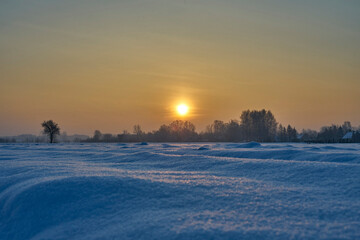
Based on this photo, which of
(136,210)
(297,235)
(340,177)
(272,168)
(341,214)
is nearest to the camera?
(297,235)

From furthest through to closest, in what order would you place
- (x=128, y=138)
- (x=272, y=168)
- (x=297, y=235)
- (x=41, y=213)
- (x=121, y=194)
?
1. (x=128, y=138)
2. (x=272, y=168)
3. (x=121, y=194)
4. (x=41, y=213)
5. (x=297, y=235)

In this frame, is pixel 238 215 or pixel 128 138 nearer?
pixel 238 215

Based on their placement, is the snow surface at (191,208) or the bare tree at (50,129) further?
the bare tree at (50,129)

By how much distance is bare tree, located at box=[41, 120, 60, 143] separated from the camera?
160ft

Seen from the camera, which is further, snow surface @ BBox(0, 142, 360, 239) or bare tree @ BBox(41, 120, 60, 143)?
bare tree @ BBox(41, 120, 60, 143)

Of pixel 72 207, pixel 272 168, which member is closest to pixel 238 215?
pixel 72 207

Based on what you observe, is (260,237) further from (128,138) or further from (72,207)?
(128,138)

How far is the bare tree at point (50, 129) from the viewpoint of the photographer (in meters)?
48.7

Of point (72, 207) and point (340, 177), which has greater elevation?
point (340, 177)

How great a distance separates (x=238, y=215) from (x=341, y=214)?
917 mm

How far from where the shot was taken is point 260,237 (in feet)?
6.23

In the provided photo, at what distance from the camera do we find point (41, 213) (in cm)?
284

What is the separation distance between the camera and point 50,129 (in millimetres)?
49031

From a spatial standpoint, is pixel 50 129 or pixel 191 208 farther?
pixel 50 129
